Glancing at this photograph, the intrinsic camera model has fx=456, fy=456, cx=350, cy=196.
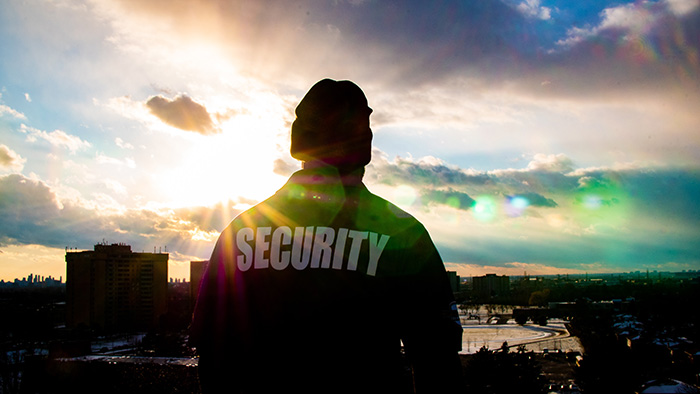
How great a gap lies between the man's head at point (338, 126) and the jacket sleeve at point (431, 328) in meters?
0.29

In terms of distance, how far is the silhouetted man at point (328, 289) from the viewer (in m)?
1.08

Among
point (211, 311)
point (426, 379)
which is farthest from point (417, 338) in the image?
point (211, 311)

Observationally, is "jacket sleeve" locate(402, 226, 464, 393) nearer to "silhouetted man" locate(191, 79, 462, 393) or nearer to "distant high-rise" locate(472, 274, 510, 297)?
"silhouetted man" locate(191, 79, 462, 393)

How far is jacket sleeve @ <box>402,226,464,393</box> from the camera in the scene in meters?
1.06

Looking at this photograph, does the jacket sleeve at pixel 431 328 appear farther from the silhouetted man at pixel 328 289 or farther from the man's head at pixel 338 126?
the man's head at pixel 338 126

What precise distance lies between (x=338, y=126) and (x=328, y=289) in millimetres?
428

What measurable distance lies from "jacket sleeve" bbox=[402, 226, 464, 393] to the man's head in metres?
0.29

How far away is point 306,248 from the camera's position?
1146mm

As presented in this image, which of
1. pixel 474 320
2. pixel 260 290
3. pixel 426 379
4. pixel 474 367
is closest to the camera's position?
pixel 426 379

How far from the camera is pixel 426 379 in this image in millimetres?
1064

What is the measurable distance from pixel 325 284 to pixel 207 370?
1.36 feet

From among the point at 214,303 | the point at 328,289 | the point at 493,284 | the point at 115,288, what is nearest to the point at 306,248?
the point at 328,289

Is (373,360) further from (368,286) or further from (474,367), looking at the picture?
(474,367)

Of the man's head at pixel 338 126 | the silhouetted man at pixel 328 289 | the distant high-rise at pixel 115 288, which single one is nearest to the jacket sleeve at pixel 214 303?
the silhouetted man at pixel 328 289
